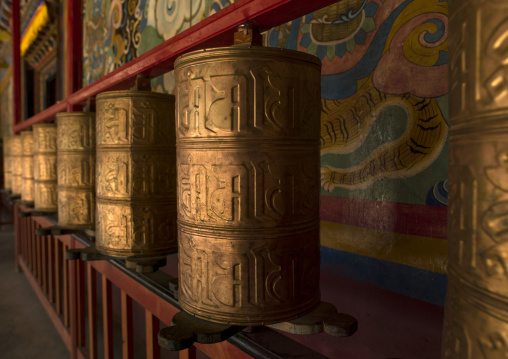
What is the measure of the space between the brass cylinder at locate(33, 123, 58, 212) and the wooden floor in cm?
98

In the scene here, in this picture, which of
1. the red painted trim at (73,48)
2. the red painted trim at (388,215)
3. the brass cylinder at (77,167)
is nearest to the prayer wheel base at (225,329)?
the red painted trim at (388,215)

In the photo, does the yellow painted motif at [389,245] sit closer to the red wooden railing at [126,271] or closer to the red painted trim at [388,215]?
the red painted trim at [388,215]

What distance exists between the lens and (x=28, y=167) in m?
2.29

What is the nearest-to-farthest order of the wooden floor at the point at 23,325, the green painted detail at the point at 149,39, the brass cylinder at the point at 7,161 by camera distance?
the green painted detail at the point at 149,39
the wooden floor at the point at 23,325
the brass cylinder at the point at 7,161

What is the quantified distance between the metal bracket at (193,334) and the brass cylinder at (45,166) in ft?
4.59

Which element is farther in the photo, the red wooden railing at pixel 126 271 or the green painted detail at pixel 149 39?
the green painted detail at pixel 149 39

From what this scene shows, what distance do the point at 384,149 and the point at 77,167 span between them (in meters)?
1.07

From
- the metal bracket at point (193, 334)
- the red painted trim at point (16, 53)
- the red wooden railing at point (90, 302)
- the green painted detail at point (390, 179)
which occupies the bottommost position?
the red wooden railing at point (90, 302)

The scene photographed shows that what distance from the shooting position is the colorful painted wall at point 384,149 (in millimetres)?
761

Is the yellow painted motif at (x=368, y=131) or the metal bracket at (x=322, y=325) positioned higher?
the yellow painted motif at (x=368, y=131)

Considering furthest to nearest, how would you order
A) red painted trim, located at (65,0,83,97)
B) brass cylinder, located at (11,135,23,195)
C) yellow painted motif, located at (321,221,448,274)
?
brass cylinder, located at (11,135,23,195) → red painted trim, located at (65,0,83,97) → yellow painted motif, located at (321,221,448,274)

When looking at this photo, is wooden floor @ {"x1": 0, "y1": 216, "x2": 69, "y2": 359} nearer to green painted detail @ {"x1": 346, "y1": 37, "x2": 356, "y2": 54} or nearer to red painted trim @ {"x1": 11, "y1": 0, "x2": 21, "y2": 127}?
red painted trim @ {"x1": 11, "y1": 0, "x2": 21, "y2": 127}

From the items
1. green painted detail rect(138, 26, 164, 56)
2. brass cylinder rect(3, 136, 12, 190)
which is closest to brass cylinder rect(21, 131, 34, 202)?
brass cylinder rect(3, 136, 12, 190)

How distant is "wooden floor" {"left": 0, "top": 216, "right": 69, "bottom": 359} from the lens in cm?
224
